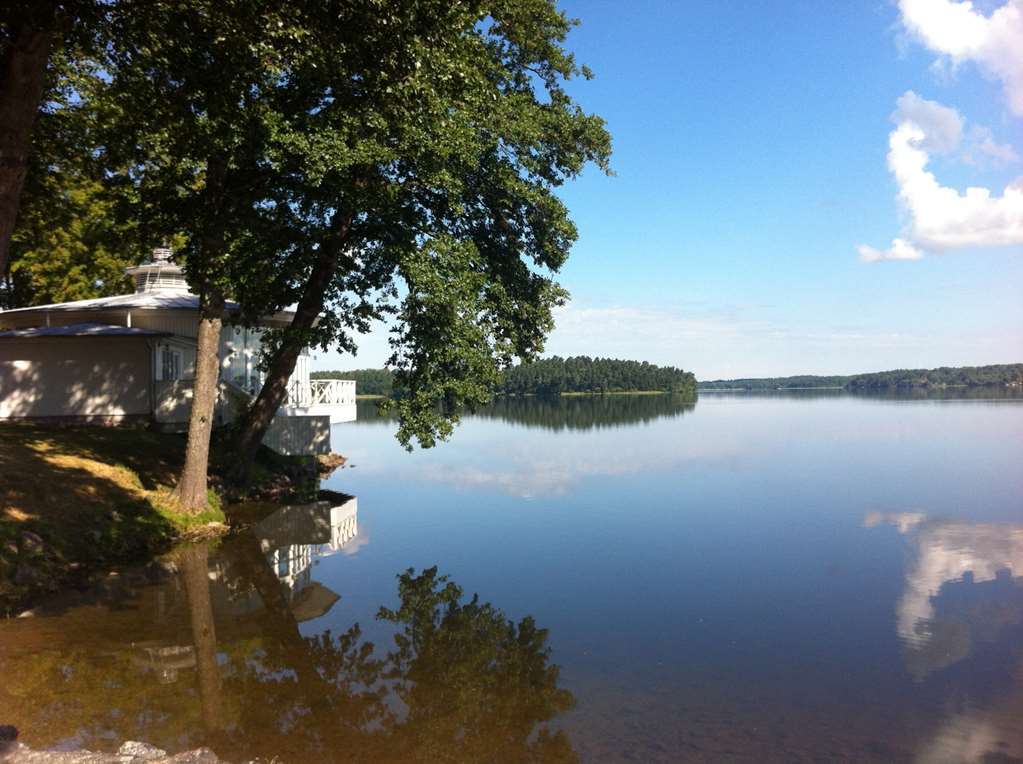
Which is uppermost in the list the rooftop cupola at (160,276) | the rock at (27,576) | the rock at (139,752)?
the rooftop cupola at (160,276)

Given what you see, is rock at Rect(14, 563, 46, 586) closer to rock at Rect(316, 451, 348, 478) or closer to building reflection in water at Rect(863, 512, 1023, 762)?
building reflection in water at Rect(863, 512, 1023, 762)

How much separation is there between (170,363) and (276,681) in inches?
706

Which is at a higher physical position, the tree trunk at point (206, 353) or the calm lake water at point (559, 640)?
the tree trunk at point (206, 353)

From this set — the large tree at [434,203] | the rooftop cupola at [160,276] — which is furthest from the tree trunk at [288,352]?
the rooftop cupola at [160,276]

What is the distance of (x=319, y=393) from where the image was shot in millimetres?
27109

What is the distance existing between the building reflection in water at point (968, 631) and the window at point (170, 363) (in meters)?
20.9

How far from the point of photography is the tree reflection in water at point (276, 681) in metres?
6.05

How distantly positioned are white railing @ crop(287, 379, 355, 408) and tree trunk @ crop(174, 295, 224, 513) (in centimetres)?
1112

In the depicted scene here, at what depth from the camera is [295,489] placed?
20734 millimetres

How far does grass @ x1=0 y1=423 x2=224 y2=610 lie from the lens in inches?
434

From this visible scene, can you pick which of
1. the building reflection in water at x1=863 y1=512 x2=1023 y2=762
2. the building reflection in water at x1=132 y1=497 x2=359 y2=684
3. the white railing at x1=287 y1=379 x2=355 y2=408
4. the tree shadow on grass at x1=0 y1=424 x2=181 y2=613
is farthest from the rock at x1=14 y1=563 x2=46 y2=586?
the white railing at x1=287 y1=379 x2=355 y2=408

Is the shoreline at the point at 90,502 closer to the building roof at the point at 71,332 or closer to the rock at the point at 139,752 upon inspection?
the building roof at the point at 71,332

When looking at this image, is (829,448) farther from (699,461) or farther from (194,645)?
(194,645)

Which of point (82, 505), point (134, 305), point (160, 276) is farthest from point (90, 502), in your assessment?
point (160, 276)
